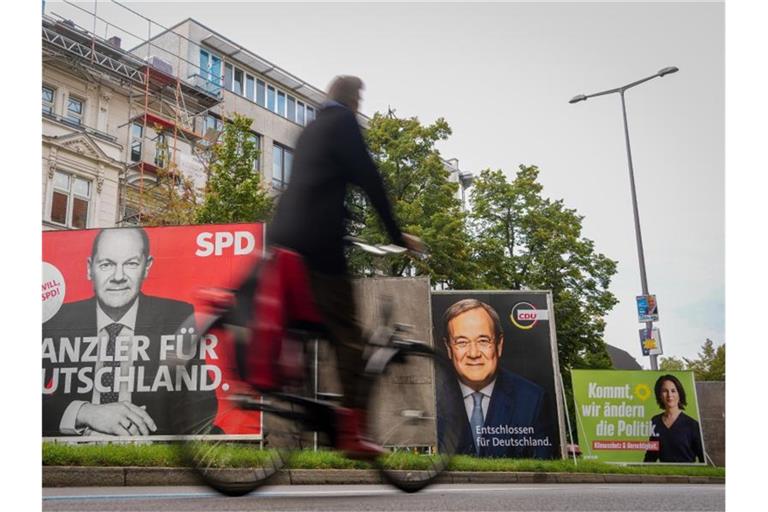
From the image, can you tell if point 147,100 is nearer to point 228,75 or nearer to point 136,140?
point 136,140

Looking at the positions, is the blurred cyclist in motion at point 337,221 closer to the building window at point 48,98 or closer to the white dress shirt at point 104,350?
the white dress shirt at point 104,350

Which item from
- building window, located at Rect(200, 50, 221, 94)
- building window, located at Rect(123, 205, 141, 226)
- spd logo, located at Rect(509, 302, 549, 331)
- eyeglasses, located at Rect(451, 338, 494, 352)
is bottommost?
eyeglasses, located at Rect(451, 338, 494, 352)

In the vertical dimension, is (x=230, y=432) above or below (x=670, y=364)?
above

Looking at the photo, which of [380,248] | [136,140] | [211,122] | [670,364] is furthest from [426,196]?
[380,248]

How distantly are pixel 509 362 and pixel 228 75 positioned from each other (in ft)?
41.8

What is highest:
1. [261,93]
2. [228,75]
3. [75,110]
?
[228,75]

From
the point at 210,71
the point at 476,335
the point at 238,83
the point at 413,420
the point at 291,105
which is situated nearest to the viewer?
the point at 413,420

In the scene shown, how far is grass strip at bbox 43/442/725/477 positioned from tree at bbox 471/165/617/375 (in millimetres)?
9539

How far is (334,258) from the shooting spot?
113 inches

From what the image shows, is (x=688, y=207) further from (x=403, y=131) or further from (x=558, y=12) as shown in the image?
(x=403, y=131)

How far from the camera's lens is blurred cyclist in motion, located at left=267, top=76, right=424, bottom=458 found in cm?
283

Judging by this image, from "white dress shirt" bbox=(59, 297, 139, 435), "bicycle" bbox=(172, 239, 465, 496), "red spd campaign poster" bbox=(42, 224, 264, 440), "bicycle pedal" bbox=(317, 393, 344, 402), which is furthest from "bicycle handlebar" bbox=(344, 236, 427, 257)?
"white dress shirt" bbox=(59, 297, 139, 435)

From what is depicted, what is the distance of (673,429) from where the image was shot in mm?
11945

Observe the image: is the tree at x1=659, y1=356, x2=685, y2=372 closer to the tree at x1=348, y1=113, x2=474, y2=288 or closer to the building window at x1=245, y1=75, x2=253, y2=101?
the tree at x1=348, y1=113, x2=474, y2=288
